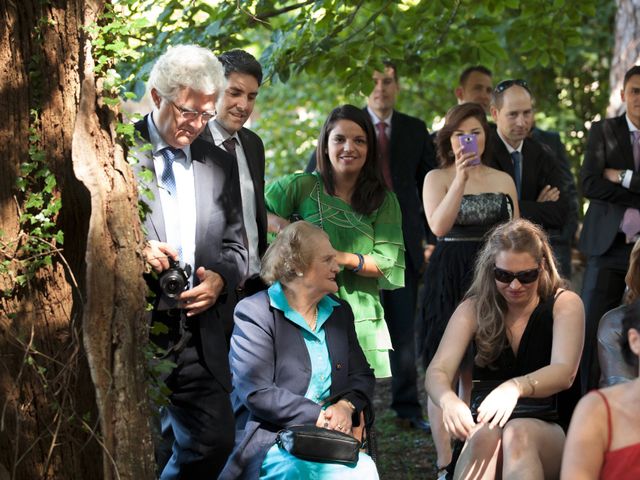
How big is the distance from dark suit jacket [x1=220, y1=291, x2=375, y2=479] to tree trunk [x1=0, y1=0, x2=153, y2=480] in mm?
1084

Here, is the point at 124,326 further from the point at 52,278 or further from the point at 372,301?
the point at 372,301

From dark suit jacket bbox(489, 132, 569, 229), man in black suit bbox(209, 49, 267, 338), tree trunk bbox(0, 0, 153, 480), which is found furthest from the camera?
dark suit jacket bbox(489, 132, 569, 229)

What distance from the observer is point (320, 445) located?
187 inches

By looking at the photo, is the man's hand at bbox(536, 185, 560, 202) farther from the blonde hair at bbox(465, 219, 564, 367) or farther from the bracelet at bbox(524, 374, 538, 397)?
the bracelet at bbox(524, 374, 538, 397)

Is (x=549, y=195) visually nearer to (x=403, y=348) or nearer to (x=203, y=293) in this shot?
(x=403, y=348)

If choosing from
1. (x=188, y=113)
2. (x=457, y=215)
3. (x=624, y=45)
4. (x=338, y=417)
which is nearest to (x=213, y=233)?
(x=188, y=113)

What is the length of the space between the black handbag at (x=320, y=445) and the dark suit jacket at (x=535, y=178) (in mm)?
2911

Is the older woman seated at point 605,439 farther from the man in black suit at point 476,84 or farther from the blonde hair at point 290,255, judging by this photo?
the man in black suit at point 476,84

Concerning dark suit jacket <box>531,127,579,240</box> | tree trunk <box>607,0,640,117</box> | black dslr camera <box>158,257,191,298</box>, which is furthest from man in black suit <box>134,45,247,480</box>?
tree trunk <box>607,0,640,117</box>

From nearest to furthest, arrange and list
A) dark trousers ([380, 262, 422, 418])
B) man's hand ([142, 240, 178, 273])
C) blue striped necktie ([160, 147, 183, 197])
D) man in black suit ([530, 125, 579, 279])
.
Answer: man's hand ([142, 240, 178, 273]) → blue striped necktie ([160, 147, 183, 197]) → dark trousers ([380, 262, 422, 418]) → man in black suit ([530, 125, 579, 279])

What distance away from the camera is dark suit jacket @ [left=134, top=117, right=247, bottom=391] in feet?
16.2

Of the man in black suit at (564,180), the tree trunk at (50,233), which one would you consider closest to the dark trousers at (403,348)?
the man in black suit at (564,180)

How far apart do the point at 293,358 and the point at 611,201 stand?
3.25 metres

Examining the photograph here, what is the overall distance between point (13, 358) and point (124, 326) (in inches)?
22.0
